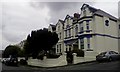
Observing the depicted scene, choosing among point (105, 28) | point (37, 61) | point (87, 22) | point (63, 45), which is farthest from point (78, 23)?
point (37, 61)

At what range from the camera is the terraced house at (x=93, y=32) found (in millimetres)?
34562

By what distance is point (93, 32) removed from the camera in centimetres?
3456

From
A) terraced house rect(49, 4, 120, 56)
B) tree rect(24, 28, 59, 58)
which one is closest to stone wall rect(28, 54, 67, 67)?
tree rect(24, 28, 59, 58)

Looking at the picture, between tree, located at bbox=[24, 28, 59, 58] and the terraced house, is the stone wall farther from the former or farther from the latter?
the terraced house

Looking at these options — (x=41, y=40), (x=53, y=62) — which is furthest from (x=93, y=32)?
(x=53, y=62)

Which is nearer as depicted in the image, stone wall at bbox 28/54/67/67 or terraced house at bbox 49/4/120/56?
stone wall at bbox 28/54/67/67

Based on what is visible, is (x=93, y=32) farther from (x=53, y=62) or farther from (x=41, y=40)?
(x=53, y=62)

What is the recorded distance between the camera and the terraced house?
3456cm

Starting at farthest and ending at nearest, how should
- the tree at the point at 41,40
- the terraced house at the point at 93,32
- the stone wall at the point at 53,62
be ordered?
the terraced house at the point at 93,32, the tree at the point at 41,40, the stone wall at the point at 53,62

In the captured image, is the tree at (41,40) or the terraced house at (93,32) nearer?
the tree at (41,40)

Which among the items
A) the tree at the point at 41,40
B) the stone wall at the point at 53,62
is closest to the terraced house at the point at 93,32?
the stone wall at the point at 53,62

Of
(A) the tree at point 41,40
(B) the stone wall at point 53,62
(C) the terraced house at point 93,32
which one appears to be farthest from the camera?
(C) the terraced house at point 93,32

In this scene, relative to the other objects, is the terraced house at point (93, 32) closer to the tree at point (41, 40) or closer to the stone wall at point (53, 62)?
the stone wall at point (53, 62)

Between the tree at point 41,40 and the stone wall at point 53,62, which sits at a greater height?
the tree at point 41,40
